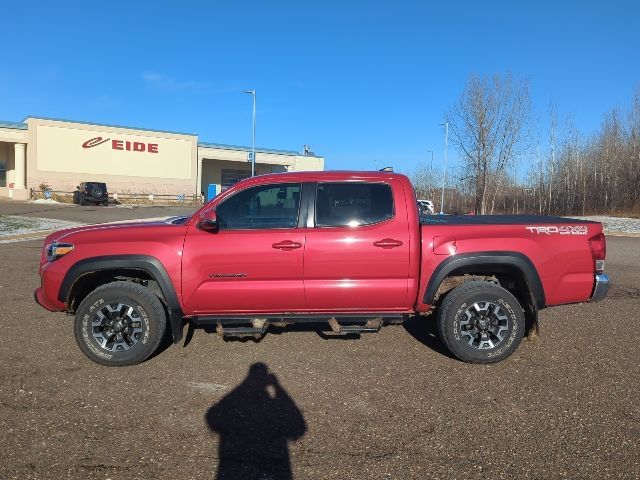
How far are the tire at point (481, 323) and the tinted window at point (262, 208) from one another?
1732mm

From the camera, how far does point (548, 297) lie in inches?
187

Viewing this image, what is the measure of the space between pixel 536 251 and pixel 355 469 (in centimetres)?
282

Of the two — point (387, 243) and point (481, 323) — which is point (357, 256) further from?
point (481, 323)

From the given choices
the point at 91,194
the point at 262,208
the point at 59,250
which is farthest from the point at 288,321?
the point at 91,194

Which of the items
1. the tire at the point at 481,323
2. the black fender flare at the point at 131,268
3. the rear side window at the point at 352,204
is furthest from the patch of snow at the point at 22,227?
the tire at the point at 481,323

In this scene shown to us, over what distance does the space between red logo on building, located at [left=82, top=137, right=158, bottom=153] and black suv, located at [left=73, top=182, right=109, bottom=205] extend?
651 cm

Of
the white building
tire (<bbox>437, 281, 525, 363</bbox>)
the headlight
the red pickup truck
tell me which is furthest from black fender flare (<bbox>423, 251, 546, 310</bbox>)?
the white building

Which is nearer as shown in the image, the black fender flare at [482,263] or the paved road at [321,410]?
the paved road at [321,410]

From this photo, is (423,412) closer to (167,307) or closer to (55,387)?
(167,307)

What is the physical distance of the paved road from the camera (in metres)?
3.03

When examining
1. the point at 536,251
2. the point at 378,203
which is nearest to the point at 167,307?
the point at 378,203

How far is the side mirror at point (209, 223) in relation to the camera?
4.53 meters

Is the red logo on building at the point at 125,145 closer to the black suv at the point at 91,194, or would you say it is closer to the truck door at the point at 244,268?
the black suv at the point at 91,194

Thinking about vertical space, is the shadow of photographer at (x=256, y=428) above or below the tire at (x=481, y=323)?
below
